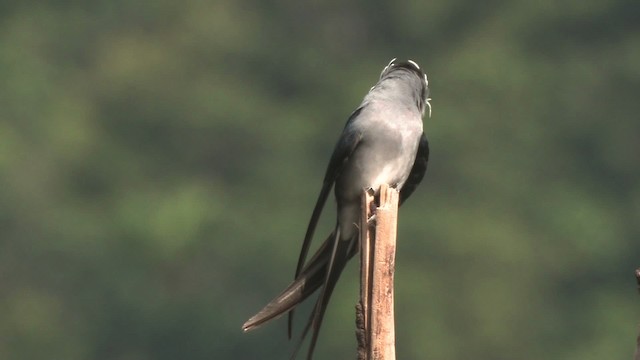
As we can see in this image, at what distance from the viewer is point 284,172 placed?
2820 centimetres

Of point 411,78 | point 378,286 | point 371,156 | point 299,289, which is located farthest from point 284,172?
point 378,286

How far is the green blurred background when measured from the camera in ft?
80.9

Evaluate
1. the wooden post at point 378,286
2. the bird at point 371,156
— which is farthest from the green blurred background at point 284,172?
the wooden post at point 378,286

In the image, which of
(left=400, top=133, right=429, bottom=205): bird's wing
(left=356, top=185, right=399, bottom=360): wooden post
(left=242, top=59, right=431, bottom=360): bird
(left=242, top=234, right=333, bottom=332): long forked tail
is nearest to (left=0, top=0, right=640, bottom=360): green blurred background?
(left=400, top=133, right=429, bottom=205): bird's wing

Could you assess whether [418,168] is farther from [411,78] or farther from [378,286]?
[378,286]

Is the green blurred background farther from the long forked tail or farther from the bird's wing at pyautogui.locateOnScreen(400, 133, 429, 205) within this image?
the long forked tail

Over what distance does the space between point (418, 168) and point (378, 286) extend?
1.44 meters

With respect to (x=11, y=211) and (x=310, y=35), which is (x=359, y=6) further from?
(x=11, y=211)

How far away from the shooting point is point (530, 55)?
3080cm

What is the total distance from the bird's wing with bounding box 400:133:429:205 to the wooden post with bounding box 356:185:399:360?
1.11 metres

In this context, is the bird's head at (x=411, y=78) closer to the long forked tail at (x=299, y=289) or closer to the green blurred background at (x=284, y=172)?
the long forked tail at (x=299, y=289)

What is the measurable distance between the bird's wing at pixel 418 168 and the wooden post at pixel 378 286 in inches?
43.8

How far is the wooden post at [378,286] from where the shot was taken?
564 centimetres

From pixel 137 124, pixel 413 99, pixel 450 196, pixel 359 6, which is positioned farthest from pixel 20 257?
pixel 413 99
